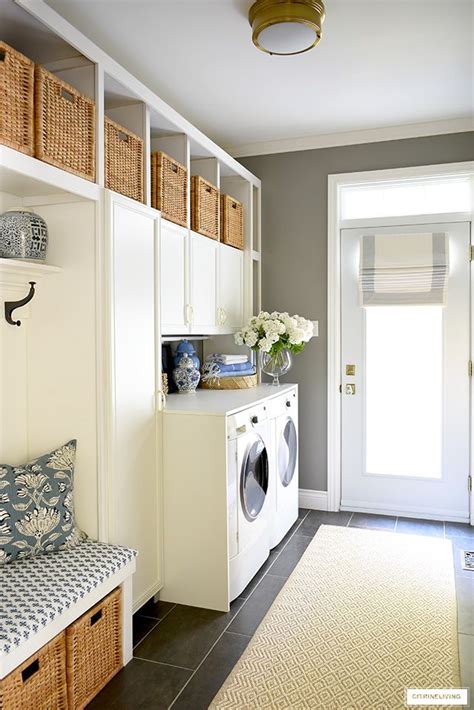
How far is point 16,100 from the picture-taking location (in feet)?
6.40

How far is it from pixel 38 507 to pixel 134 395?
0.66 metres

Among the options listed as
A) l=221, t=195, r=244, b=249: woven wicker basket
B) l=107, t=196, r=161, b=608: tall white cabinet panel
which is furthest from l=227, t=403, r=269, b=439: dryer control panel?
l=221, t=195, r=244, b=249: woven wicker basket

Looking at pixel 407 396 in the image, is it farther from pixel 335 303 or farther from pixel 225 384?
pixel 225 384

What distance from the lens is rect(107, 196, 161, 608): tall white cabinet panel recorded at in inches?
95.2

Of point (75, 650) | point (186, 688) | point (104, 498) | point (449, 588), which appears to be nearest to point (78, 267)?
point (104, 498)

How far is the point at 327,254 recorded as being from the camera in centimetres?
418

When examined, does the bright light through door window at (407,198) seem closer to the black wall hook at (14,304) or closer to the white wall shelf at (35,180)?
the white wall shelf at (35,180)

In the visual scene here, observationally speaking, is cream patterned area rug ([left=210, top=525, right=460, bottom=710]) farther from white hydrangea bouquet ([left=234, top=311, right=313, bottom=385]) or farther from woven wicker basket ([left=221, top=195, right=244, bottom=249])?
woven wicker basket ([left=221, top=195, right=244, bottom=249])

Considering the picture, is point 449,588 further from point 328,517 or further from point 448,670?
point 328,517

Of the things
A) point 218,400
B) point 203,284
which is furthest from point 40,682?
point 203,284

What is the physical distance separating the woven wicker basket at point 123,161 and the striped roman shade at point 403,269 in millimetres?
1956

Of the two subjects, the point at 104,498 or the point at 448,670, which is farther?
the point at 104,498

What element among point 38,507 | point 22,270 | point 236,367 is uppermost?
point 22,270

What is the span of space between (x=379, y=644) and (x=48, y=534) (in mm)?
1434
